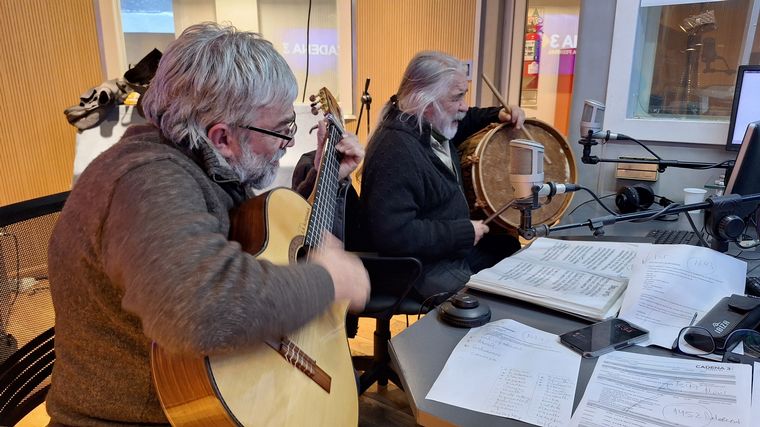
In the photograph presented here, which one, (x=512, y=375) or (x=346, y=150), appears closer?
(x=512, y=375)

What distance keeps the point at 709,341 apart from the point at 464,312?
1.36 ft

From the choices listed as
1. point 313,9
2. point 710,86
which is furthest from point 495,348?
point 313,9

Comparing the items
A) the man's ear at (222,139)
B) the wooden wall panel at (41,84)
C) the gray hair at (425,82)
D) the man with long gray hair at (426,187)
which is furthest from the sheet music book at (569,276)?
the wooden wall panel at (41,84)

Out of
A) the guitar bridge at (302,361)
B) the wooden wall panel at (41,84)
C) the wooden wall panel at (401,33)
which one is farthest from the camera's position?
the wooden wall panel at (401,33)

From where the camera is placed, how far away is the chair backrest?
3.22ft

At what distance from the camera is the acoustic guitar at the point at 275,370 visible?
2.28 feet

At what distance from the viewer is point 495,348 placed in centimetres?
87

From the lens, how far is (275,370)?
0.78m

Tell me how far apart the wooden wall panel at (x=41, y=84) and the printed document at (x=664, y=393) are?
3081 millimetres

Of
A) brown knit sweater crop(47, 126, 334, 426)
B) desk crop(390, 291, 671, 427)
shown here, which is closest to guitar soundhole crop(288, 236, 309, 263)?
brown knit sweater crop(47, 126, 334, 426)

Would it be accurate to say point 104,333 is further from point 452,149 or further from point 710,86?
point 710,86

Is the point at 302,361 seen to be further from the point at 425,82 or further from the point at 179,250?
the point at 425,82

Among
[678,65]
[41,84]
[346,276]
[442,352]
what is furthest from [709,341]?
[41,84]

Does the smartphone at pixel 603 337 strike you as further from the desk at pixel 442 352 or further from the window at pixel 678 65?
the window at pixel 678 65
